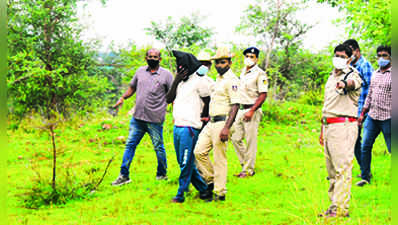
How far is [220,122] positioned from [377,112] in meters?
2.43

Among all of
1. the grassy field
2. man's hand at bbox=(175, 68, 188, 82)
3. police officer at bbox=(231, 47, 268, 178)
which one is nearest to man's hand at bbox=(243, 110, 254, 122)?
police officer at bbox=(231, 47, 268, 178)

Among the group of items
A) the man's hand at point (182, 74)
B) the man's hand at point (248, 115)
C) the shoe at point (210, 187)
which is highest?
the man's hand at point (182, 74)

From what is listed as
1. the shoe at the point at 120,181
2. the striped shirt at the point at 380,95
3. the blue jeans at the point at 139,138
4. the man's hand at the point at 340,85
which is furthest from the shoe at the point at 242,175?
the man's hand at the point at 340,85

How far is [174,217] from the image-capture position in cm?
424

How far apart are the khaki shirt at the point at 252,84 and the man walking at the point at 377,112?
1641 mm

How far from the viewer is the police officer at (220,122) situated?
4.67 meters

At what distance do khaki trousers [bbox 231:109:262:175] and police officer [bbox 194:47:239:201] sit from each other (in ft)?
4.62

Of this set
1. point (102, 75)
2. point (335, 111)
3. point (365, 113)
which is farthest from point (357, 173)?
point (102, 75)

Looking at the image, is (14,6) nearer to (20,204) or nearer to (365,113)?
(20,204)

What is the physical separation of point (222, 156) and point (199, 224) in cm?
110

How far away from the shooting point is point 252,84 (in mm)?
6285

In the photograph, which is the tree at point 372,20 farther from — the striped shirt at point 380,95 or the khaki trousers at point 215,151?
the khaki trousers at point 215,151

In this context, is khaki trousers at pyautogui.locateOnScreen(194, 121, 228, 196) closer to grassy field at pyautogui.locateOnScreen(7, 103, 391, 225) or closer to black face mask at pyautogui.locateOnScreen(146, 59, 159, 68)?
grassy field at pyautogui.locateOnScreen(7, 103, 391, 225)

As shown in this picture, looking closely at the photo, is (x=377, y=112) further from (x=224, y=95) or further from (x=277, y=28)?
(x=277, y=28)
